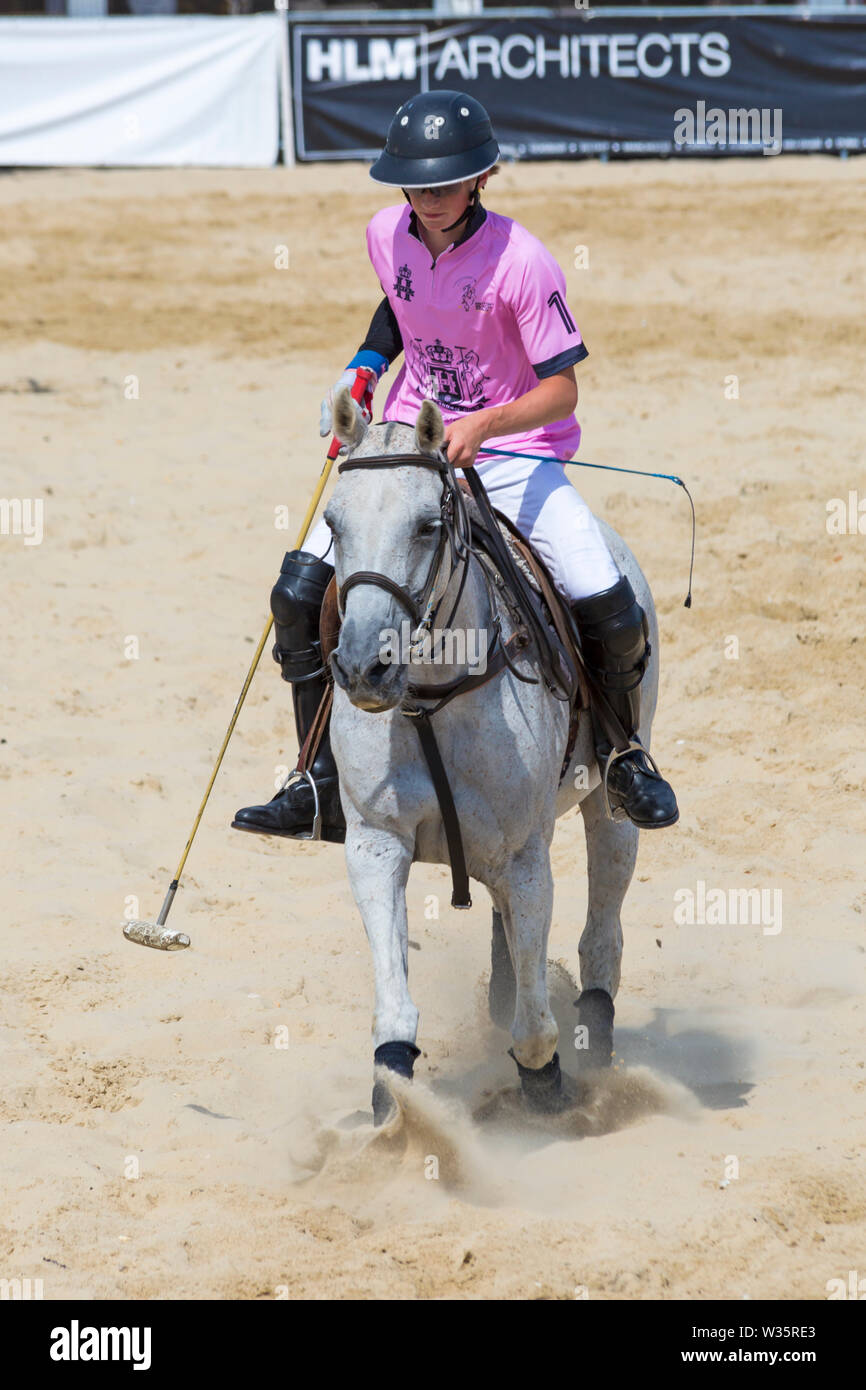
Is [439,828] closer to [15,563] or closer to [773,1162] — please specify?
[773,1162]

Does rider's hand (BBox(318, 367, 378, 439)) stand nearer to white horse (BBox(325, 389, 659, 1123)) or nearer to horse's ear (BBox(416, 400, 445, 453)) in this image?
white horse (BBox(325, 389, 659, 1123))

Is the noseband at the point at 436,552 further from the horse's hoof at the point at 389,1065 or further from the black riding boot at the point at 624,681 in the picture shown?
the horse's hoof at the point at 389,1065

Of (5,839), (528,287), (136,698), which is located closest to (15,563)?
(136,698)

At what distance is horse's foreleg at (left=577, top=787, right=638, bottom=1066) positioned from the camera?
6.09 meters

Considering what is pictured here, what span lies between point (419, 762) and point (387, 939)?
1.65 feet

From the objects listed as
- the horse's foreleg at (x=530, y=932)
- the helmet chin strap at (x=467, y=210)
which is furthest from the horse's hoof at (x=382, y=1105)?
the helmet chin strap at (x=467, y=210)

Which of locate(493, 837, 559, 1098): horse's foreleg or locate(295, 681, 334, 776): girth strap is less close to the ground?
locate(295, 681, 334, 776): girth strap

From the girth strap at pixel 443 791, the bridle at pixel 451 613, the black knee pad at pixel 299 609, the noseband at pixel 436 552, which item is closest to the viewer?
the noseband at pixel 436 552

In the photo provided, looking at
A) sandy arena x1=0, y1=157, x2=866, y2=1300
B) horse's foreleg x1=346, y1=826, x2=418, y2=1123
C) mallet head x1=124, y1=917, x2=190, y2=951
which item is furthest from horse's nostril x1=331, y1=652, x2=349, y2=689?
mallet head x1=124, y1=917, x2=190, y2=951

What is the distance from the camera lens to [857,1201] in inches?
190

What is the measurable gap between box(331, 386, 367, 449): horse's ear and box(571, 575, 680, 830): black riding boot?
3.97 feet

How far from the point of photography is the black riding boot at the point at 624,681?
208 inches

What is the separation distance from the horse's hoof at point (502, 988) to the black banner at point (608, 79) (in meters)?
14.3
